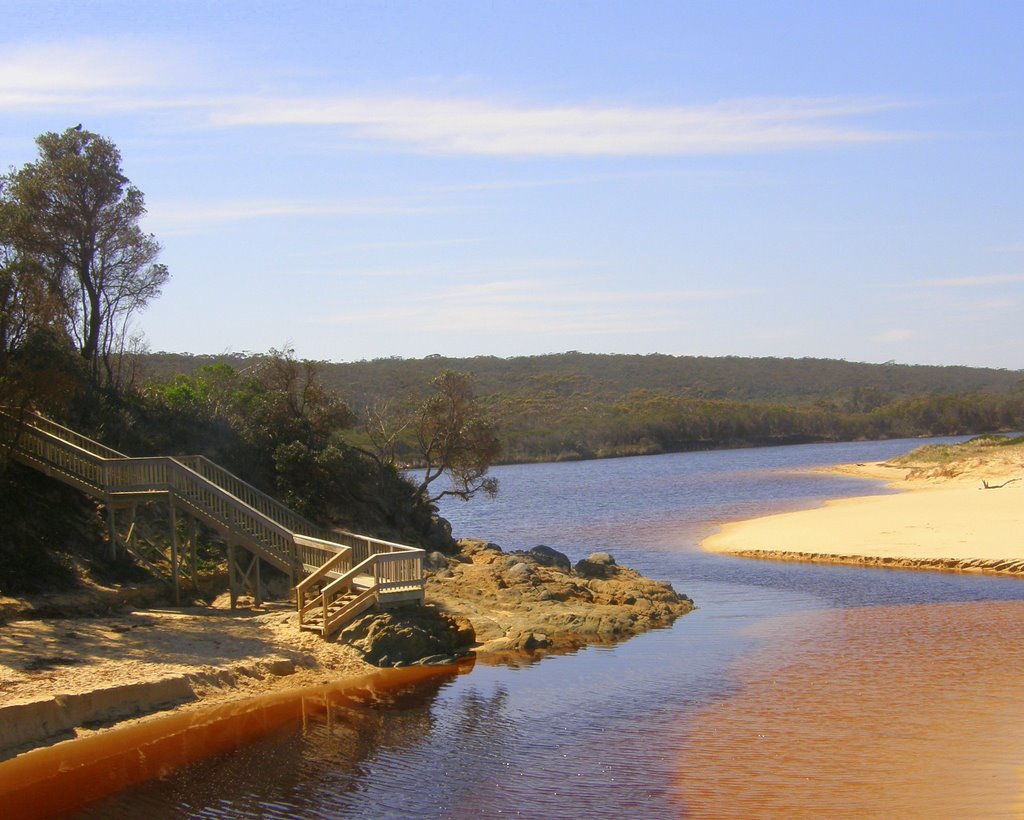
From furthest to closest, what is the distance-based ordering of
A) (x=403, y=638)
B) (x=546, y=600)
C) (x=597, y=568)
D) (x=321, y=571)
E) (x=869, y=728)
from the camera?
(x=597, y=568) → (x=546, y=600) → (x=321, y=571) → (x=403, y=638) → (x=869, y=728)

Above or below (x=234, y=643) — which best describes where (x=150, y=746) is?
below

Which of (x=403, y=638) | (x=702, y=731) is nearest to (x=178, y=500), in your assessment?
(x=403, y=638)

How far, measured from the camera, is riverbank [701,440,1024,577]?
34.7 m

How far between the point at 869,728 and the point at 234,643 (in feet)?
36.9

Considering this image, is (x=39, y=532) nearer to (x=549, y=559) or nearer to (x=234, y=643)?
(x=234, y=643)

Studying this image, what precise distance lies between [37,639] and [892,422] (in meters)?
133

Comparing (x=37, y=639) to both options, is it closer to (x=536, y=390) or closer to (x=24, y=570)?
(x=24, y=570)

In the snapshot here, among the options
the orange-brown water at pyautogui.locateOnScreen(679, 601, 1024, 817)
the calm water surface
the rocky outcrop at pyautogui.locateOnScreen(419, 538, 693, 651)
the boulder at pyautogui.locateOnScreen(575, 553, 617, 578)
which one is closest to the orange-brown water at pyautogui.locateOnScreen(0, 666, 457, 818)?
the calm water surface

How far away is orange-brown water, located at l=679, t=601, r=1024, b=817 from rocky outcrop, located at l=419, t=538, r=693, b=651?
11.6ft

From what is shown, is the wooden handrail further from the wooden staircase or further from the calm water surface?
the calm water surface

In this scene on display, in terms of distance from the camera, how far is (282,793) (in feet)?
48.3

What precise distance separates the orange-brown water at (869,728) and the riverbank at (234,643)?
466 centimetres

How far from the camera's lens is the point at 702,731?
56.4 feet

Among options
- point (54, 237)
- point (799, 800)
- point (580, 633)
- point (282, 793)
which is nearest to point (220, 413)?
point (54, 237)
